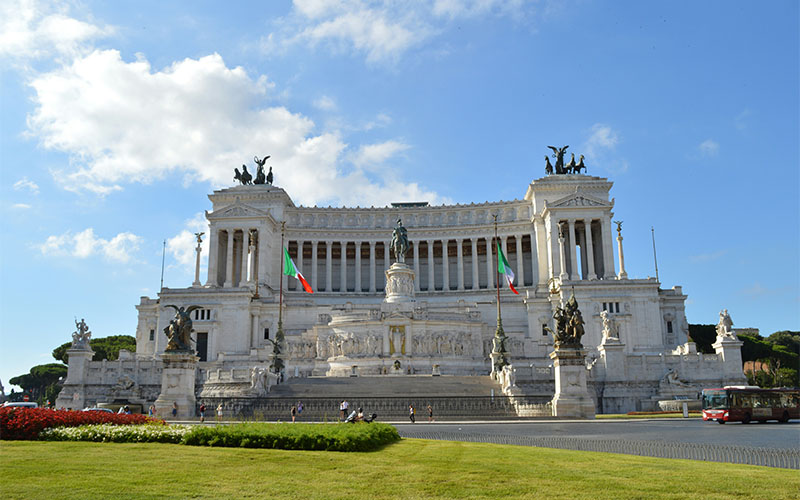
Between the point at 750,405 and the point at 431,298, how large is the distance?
5971cm

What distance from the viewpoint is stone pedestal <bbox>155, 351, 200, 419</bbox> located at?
4072 centimetres

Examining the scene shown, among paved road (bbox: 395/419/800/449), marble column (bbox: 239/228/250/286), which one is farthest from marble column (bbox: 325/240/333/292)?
paved road (bbox: 395/419/800/449)

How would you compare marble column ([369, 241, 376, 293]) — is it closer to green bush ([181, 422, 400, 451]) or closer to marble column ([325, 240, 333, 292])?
marble column ([325, 240, 333, 292])

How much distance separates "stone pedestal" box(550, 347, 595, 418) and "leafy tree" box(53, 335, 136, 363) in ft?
247

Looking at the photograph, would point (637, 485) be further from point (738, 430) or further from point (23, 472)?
point (738, 430)

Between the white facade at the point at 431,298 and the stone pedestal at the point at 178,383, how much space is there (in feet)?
32.0

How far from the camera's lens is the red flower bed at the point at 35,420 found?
70.5 feet

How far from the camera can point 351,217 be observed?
104 metres

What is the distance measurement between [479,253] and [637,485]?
92977 mm

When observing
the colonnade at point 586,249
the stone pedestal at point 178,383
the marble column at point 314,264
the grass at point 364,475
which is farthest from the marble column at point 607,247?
the grass at point 364,475

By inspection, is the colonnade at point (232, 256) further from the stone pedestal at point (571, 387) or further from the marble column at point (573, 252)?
the stone pedestal at point (571, 387)

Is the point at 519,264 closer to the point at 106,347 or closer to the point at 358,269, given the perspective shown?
the point at 358,269

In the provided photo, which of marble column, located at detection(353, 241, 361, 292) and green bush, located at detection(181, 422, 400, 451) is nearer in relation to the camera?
green bush, located at detection(181, 422, 400, 451)

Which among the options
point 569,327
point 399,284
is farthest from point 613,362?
point 399,284
